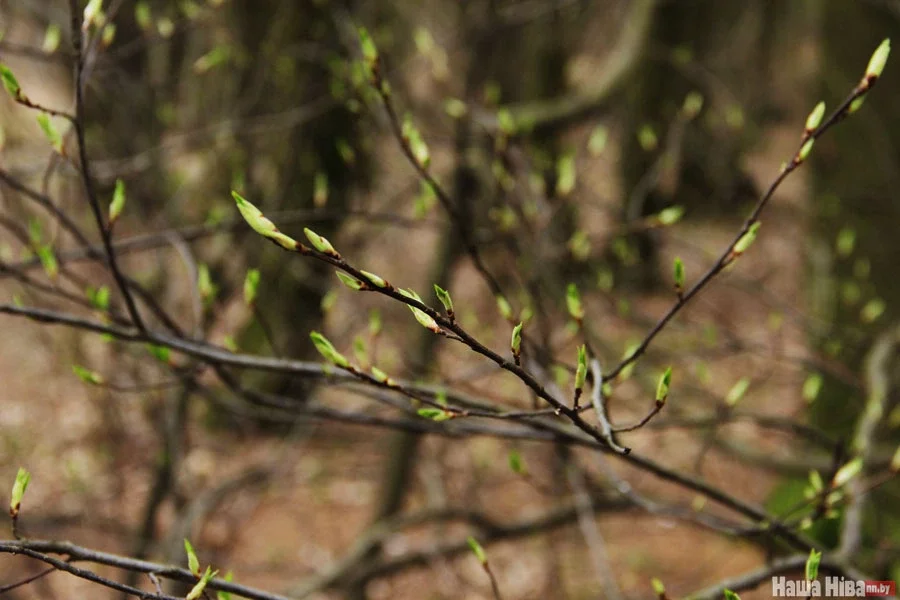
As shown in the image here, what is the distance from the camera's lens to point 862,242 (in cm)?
335

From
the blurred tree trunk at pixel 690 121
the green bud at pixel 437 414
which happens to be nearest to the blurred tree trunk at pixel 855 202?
the blurred tree trunk at pixel 690 121

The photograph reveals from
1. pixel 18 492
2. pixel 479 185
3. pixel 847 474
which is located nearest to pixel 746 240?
pixel 847 474

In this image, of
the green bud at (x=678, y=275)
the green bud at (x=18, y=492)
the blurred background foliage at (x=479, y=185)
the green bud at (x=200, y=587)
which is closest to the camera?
the green bud at (x=200, y=587)

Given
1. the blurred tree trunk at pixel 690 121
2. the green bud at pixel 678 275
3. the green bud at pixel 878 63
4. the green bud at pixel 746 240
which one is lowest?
the green bud at pixel 678 275

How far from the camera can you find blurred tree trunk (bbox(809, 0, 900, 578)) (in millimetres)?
3277

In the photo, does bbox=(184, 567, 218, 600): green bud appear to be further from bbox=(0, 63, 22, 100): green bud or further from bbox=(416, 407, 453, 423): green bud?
bbox=(0, 63, 22, 100): green bud

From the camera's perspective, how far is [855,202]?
11.1ft

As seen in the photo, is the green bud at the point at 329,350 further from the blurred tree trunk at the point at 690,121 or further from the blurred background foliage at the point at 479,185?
the blurred tree trunk at the point at 690,121

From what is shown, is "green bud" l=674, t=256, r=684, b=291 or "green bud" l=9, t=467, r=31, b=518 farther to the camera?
"green bud" l=674, t=256, r=684, b=291

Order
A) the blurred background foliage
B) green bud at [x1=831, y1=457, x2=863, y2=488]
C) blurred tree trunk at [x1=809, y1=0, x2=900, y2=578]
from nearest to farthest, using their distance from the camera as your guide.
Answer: green bud at [x1=831, y1=457, x2=863, y2=488] < the blurred background foliage < blurred tree trunk at [x1=809, y1=0, x2=900, y2=578]

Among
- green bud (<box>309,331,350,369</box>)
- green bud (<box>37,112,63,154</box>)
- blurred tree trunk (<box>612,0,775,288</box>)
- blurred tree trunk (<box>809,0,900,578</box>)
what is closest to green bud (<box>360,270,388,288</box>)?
green bud (<box>309,331,350,369</box>)

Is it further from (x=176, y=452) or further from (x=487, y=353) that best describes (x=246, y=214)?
(x=176, y=452)

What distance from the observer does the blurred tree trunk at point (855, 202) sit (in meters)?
3.28

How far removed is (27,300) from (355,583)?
2.76 m
